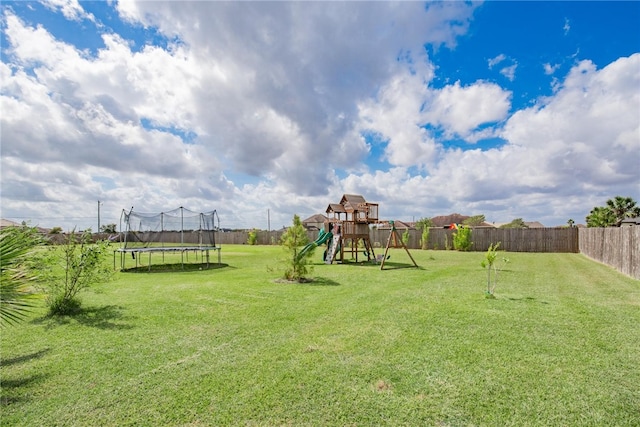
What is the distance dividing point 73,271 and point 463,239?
21917mm

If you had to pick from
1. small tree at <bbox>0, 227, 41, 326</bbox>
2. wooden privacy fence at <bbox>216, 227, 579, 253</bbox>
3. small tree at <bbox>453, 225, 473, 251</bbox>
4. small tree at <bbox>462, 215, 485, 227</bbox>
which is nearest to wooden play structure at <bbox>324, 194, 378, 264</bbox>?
wooden privacy fence at <bbox>216, 227, 579, 253</bbox>

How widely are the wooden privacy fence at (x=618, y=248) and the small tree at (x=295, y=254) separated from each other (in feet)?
29.8

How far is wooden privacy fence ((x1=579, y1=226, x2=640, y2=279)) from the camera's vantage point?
9172 millimetres

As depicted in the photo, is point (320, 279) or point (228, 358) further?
point (320, 279)

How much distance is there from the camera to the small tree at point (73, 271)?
18.9 feet

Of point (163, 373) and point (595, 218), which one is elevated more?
point (595, 218)

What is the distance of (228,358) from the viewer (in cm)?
382

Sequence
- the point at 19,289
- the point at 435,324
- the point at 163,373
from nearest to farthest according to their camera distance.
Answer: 1. the point at 19,289
2. the point at 163,373
3. the point at 435,324

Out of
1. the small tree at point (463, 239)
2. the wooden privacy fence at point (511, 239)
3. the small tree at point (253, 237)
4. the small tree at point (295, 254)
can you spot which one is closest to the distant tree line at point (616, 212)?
the wooden privacy fence at point (511, 239)

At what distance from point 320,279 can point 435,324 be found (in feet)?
16.1

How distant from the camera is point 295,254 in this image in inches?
362

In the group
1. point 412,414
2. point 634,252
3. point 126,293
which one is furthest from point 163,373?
point 634,252

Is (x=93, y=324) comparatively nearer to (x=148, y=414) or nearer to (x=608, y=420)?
(x=148, y=414)

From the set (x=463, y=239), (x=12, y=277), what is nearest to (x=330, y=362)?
(x=12, y=277)
